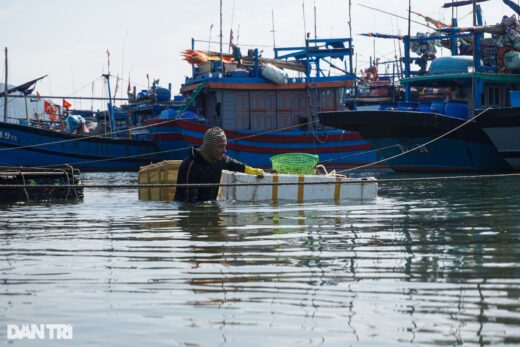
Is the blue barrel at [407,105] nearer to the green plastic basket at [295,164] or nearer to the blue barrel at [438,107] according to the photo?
the blue barrel at [438,107]

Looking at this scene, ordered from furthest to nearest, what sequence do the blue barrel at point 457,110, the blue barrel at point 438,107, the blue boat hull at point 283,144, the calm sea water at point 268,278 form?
the blue boat hull at point 283,144
the blue barrel at point 438,107
the blue barrel at point 457,110
the calm sea water at point 268,278

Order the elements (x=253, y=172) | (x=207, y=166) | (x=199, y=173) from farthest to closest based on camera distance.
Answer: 1. (x=253, y=172)
2. (x=207, y=166)
3. (x=199, y=173)

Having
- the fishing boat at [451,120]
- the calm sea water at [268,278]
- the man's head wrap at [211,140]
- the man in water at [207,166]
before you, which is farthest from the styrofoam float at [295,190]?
the fishing boat at [451,120]

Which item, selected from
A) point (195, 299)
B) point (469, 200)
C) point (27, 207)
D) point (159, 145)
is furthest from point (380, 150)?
point (195, 299)

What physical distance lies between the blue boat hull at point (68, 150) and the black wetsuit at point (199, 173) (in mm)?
20188

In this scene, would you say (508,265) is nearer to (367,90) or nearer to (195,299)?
(195,299)

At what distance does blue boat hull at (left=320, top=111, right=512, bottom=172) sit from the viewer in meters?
26.9

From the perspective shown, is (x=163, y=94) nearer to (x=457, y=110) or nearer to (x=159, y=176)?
(x=457, y=110)

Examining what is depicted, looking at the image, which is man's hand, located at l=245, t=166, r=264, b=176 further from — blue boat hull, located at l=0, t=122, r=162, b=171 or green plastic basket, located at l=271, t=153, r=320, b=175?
blue boat hull, located at l=0, t=122, r=162, b=171

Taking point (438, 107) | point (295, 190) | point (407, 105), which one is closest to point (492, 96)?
point (438, 107)

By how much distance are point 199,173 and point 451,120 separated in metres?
13.8

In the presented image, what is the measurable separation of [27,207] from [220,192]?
3.28 metres

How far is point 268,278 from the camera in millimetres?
7426

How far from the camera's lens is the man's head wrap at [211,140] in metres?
14.4
